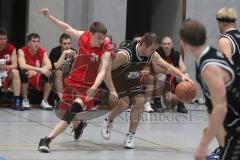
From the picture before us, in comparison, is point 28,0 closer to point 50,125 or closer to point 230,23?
point 50,125

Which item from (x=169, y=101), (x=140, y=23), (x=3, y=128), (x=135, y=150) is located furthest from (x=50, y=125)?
(x=140, y=23)

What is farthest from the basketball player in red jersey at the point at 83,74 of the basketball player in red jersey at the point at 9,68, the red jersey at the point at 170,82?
the red jersey at the point at 170,82

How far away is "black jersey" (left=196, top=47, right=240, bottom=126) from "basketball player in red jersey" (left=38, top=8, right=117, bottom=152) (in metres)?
3.34

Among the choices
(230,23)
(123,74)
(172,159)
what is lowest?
(172,159)

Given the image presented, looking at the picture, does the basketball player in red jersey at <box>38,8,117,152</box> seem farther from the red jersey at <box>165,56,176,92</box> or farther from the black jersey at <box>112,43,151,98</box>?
the red jersey at <box>165,56,176,92</box>

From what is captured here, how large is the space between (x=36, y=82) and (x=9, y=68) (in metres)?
0.69

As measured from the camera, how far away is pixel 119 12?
15.4m

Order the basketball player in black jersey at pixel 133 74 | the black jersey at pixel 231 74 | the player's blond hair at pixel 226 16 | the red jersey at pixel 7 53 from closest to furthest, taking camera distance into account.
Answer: the black jersey at pixel 231 74
the player's blond hair at pixel 226 16
the basketball player in black jersey at pixel 133 74
the red jersey at pixel 7 53

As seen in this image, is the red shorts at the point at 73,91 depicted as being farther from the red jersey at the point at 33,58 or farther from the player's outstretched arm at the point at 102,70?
the red jersey at the point at 33,58

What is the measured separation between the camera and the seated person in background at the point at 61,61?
12500 mm

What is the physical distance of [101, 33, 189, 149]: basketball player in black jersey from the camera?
8.59 m

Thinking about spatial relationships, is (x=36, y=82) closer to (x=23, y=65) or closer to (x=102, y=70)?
(x=23, y=65)

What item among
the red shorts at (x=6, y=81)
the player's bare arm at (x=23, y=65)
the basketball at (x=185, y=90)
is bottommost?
the red shorts at (x=6, y=81)

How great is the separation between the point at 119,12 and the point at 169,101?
11.0 ft
